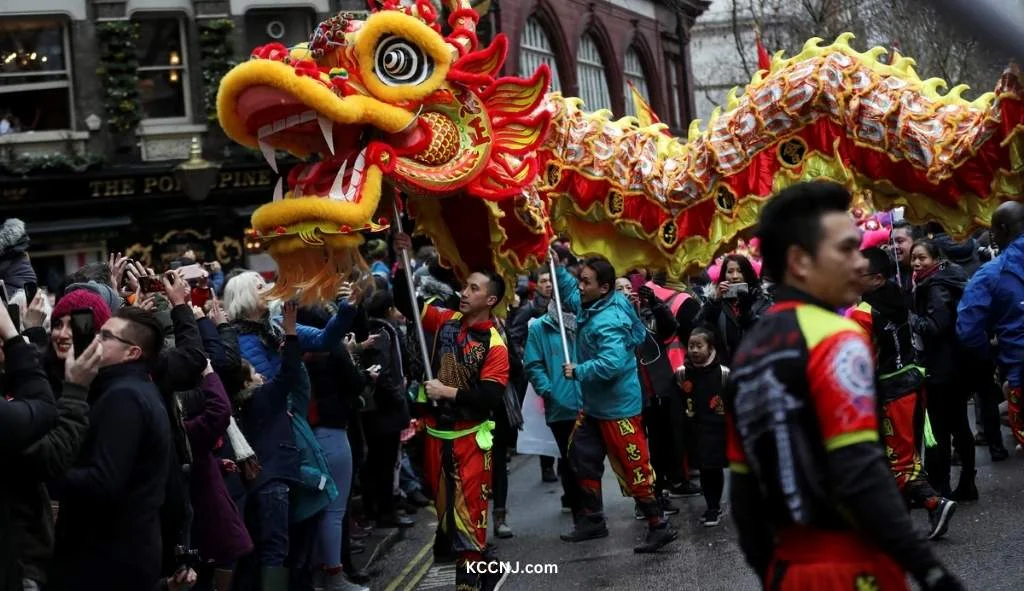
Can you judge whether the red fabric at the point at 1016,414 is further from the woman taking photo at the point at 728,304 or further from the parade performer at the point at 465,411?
the parade performer at the point at 465,411

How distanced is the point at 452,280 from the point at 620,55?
65.8 feet

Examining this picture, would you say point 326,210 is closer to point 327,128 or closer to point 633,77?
point 327,128

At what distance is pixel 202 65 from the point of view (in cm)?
1967

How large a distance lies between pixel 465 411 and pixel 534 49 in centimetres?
1856

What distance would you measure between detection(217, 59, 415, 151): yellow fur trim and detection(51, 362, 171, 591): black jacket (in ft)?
7.56

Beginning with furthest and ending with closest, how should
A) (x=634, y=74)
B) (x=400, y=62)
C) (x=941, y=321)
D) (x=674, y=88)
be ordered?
(x=674, y=88)
(x=634, y=74)
(x=941, y=321)
(x=400, y=62)

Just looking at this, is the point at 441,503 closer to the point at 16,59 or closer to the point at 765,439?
the point at 765,439

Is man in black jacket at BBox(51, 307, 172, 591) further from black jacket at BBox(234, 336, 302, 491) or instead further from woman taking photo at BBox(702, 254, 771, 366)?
woman taking photo at BBox(702, 254, 771, 366)

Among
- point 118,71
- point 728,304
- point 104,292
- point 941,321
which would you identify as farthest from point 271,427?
point 118,71

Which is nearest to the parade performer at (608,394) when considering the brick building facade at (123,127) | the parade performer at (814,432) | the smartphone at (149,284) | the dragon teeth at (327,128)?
the dragon teeth at (327,128)

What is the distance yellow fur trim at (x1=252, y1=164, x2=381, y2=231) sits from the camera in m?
6.53

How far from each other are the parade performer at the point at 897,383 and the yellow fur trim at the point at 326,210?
2.91 metres

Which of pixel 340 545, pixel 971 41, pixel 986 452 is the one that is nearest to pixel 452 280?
pixel 340 545

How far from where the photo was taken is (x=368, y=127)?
702 cm
